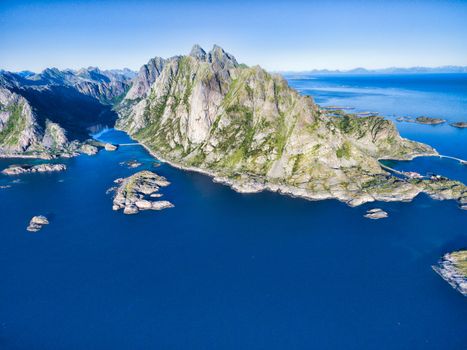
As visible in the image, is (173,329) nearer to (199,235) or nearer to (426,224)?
(199,235)

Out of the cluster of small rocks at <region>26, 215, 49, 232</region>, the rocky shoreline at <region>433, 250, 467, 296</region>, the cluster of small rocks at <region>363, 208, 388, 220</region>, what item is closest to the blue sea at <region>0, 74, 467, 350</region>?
the rocky shoreline at <region>433, 250, 467, 296</region>

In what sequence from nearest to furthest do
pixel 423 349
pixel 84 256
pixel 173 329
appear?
pixel 423 349 < pixel 173 329 < pixel 84 256

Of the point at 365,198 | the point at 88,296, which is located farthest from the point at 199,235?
the point at 365,198

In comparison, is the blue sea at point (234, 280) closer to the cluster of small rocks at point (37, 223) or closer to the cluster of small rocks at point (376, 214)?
the cluster of small rocks at point (376, 214)

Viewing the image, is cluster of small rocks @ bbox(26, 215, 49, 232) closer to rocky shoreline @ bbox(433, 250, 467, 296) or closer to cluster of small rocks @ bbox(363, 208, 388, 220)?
cluster of small rocks @ bbox(363, 208, 388, 220)

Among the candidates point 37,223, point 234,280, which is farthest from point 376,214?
point 37,223

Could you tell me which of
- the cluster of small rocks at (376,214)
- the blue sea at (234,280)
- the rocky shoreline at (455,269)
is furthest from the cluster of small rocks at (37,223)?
the rocky shoreline at (455,269)

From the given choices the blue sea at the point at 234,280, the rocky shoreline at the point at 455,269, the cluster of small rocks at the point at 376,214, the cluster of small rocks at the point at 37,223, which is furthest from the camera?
the cluster of small rocks at the point at 376,214
